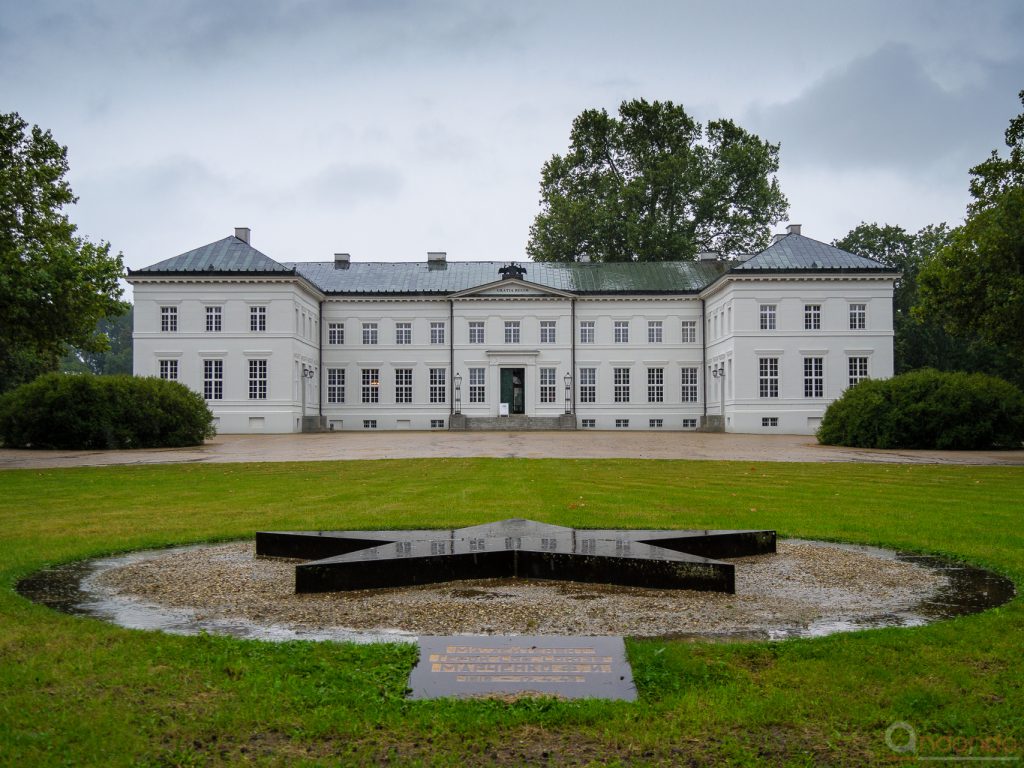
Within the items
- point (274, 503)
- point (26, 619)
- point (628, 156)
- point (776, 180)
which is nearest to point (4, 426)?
point (274, 503)

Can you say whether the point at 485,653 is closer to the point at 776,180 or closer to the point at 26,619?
the point at 26,619

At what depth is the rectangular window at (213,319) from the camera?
4888 cm

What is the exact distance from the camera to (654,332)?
5612 cm

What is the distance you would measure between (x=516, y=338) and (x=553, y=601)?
49.2m

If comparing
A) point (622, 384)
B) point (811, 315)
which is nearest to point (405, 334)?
point (622, 384)

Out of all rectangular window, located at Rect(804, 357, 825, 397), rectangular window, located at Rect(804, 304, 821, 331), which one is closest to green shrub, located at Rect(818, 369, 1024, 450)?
rectangular window, located at Rect(804, 357, 825, 397)

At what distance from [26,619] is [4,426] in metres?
30.0

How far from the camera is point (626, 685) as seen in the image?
4.63 meters

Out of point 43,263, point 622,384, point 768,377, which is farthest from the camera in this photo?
point 622,384

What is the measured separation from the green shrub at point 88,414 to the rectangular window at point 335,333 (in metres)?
23.3

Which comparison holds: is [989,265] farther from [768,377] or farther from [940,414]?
[768,377]

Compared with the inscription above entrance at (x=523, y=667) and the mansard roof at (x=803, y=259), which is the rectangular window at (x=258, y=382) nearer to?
the mansard roof at (x=803, y=259)

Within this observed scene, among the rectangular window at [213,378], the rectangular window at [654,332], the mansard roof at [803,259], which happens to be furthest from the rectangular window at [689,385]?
the rectangular window at [213,378]

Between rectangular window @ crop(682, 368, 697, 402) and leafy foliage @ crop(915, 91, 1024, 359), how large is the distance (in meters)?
28.6
